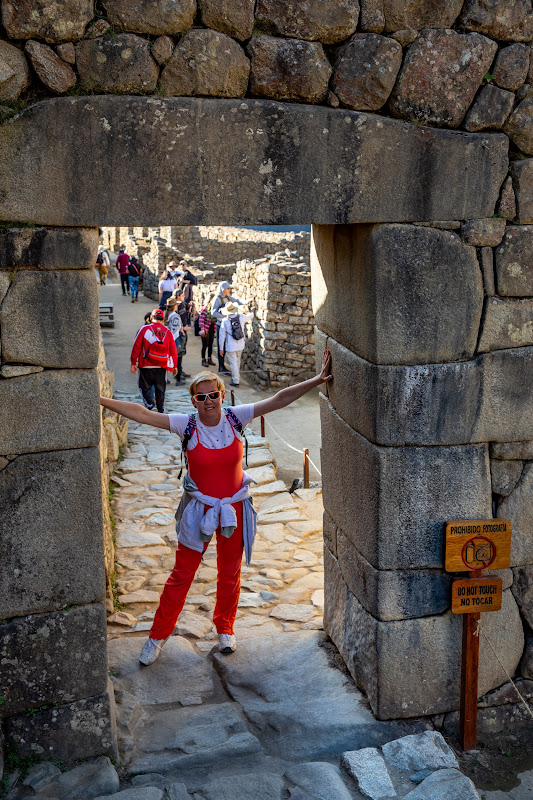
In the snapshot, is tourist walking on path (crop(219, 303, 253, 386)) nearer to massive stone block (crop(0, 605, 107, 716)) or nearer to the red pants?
the red pants

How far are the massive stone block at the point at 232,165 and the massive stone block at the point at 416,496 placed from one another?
1.12 m

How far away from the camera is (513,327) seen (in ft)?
12.4

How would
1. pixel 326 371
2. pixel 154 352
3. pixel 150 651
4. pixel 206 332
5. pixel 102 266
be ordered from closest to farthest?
1. pixel 326 371
2. pixel 150 651
3. pixel 154 352
4. pixel 206 332
5. pixel 102 266

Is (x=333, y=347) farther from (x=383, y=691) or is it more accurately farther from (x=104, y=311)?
(x=104, y=311)

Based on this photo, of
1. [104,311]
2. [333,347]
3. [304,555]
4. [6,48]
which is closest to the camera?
[6,48]

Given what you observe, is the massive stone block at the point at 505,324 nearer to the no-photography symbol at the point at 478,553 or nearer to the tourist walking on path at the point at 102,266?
the no-photography symbol at the point at 478,553

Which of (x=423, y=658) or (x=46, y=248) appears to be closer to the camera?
(x=46, y=248)

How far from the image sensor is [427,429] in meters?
3.80

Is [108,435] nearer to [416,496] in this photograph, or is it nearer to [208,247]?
[416,496]

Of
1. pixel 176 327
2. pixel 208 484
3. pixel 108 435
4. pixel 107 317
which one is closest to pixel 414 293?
pixel 208 484

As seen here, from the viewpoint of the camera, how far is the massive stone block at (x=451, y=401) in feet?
12.3

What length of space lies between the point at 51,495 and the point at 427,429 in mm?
1747

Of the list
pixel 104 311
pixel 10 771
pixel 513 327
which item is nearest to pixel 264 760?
pixel 10 771

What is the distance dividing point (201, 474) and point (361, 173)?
1.85m
